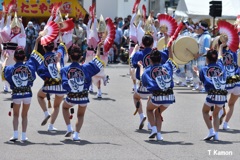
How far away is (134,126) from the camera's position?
13.3 metres

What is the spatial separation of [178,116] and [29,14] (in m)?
16.2

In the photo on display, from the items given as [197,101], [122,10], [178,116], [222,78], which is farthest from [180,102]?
[122,10]

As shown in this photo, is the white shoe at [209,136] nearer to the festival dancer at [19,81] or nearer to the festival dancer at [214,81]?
the festival dancer at [214,81]

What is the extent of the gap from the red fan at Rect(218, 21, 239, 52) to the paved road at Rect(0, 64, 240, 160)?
5.05 feet

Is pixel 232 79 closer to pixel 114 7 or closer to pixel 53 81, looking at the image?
pixel 53 81

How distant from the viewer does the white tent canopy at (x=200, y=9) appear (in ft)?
95.9

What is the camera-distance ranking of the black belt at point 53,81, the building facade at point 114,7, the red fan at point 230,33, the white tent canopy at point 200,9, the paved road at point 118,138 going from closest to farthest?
the paved road at point 118,138 < the black belt at point 53,81 < the red fan at point 230,33 < the white tent canopy at point 200,9 < the building facade at point 114,7

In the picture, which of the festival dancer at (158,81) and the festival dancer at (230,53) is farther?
the festival dancer at (230,53)

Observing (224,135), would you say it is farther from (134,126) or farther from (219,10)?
(219,10)

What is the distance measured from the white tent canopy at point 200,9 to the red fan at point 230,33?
1638cm

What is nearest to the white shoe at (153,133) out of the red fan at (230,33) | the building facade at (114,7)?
the red fan at (230,33)

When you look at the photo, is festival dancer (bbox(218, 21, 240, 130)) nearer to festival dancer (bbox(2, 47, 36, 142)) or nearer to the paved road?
the paved road

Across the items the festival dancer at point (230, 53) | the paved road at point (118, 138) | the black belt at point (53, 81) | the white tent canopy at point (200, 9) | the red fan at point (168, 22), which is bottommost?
the paved road at point (118, 138)

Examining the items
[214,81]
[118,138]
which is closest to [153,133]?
[118,138]
